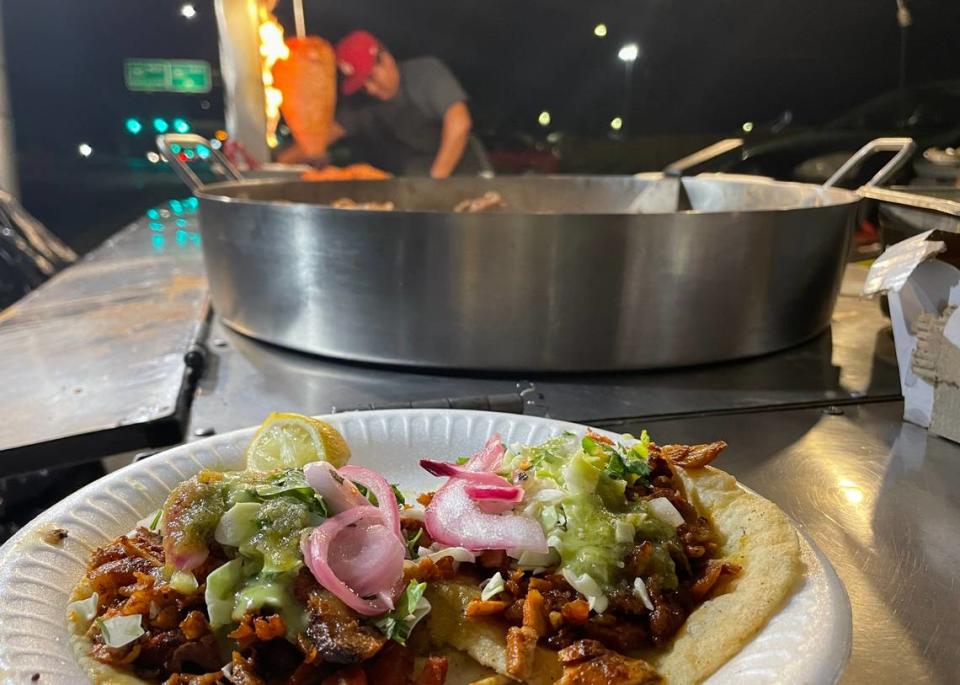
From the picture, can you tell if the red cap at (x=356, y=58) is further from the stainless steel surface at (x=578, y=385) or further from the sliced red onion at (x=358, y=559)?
the sliced red onion at (x=358, y=559)

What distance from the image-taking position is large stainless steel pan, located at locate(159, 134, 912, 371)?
4.79ft

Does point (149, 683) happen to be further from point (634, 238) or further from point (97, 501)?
point (634, 238)

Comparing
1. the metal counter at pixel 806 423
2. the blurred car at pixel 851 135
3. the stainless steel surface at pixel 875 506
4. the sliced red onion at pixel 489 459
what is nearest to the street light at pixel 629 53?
the blurred car at pixel 851 135

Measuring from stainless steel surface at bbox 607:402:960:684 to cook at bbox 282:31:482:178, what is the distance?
15.3 ft

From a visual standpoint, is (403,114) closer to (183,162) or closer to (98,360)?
(183,162)

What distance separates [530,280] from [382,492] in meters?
0.70

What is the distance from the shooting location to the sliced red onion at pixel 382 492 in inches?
33.4

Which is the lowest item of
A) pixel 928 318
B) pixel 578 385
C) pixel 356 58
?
pixel 578 385

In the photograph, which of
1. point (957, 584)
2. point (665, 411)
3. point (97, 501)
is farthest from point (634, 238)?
point (97, 501)

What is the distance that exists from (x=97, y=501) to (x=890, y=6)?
4.45 meters

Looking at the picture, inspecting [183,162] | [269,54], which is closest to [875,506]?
[183,162]

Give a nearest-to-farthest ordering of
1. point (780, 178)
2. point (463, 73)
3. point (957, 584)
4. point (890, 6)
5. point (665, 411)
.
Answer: point (957, 584) → point (665, 411) → point (890, 6) → point (780, 178) → point (463, 73)

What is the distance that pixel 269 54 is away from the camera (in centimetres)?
441

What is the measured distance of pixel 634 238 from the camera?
57.2 inches
